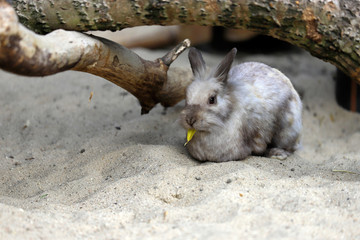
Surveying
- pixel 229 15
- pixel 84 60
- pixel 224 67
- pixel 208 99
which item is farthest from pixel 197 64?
pixel 84 60

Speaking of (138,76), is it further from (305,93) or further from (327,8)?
(305,93)

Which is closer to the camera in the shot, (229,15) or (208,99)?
(229,15)

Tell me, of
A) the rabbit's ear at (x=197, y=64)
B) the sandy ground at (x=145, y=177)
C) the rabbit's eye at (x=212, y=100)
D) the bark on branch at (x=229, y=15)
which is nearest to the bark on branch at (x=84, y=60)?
the bark on branch at (x=229, y=15)

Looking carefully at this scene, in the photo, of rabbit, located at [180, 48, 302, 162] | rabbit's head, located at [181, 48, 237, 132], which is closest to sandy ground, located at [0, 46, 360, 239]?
rabbit, located at [180, 48, 302, 162]

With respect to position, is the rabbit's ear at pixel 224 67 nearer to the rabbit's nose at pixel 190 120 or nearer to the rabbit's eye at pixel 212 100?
the rabbit's eye at pixel 212 100

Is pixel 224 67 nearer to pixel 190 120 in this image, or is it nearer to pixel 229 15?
pixel 229 15
